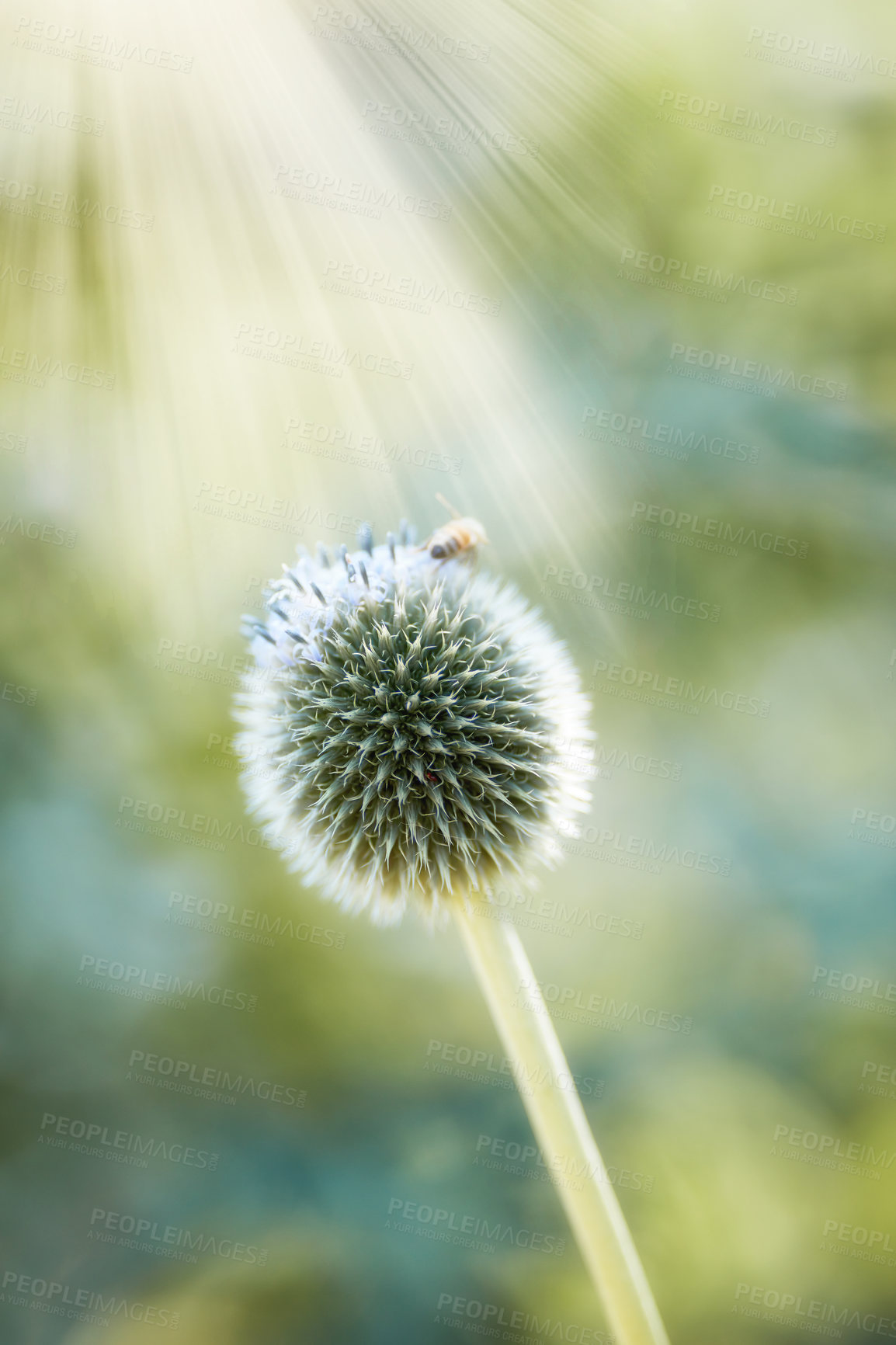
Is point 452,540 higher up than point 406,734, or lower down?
higher up

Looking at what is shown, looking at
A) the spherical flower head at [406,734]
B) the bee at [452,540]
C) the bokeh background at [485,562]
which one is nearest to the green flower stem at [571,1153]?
the spherical flower head at [406,734]

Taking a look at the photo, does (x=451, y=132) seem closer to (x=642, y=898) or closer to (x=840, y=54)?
(x=840, y=54)

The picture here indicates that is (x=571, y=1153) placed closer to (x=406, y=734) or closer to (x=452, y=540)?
(x=406, y=734)

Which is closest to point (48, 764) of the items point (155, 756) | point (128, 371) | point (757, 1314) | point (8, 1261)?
point (155, 756)

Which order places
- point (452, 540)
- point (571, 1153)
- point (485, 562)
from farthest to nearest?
point (485, 562) < point (452, 540) < point (571, 1153)

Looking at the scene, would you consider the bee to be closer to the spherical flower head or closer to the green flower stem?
the spherical flower head

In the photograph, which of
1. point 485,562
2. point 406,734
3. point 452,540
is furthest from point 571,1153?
point 485,562
